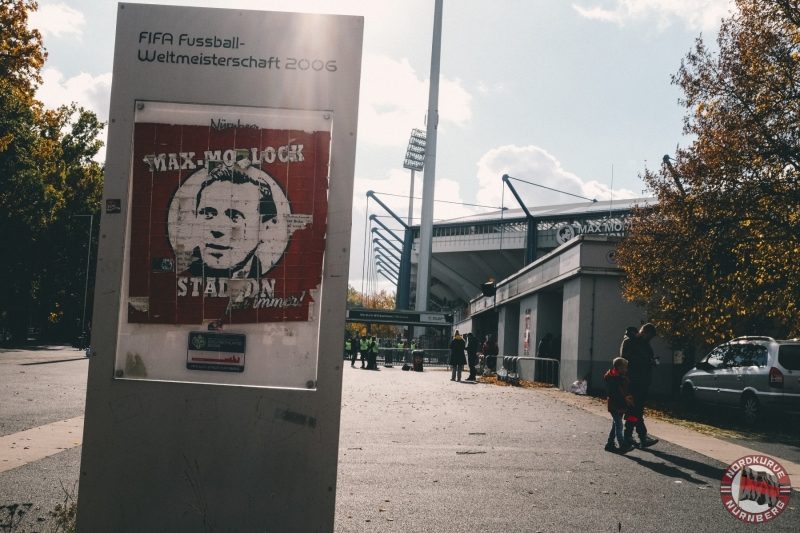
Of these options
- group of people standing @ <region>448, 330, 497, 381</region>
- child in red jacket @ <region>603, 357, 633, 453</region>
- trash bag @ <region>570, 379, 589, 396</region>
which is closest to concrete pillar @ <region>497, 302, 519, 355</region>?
group of people standing @ <region>448, 330, 497, 381</region>

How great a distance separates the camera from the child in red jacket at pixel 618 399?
1030 centimetres

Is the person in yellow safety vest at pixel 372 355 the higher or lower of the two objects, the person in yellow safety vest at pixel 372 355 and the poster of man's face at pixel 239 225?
the lower

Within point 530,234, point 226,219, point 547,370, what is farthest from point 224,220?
point 530,234

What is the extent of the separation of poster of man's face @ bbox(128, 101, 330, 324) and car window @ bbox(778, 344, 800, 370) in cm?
1328

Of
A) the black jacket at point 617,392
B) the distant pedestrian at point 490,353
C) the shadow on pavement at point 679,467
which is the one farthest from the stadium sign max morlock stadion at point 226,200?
the distant pedestrian at point 490,353

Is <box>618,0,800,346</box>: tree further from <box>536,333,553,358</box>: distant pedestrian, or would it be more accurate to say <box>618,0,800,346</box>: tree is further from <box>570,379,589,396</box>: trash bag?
<box>536,333,553,358</box>: distant pedestrian

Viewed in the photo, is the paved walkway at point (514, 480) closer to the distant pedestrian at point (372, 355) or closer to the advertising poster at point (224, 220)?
the advertising poster at point (224, 220)

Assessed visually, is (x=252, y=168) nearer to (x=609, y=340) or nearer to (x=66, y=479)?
(x=66, y=479)

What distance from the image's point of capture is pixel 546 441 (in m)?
11.3

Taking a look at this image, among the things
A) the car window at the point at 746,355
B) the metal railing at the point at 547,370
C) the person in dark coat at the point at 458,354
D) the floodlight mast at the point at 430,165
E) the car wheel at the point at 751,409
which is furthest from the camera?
the floodlight mast at the point at 430,165

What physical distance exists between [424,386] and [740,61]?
12961mm

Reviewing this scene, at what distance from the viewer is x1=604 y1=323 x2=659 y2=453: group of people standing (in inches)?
407

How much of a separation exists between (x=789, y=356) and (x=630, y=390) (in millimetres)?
5678

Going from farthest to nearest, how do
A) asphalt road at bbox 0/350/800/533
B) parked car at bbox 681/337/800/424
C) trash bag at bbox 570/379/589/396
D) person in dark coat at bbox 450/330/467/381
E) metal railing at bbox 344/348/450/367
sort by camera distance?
metal railing at bbox 344/348/450/367 → person in dark coat at bbox 450/330/467/381 → trash bag at bbox 570/379/589/396 → parked car at bbox 681/337/800/424 → asphalt road at bbox 0/350/800/533
